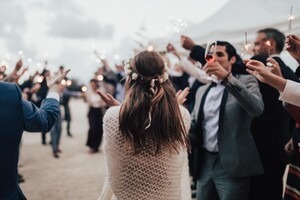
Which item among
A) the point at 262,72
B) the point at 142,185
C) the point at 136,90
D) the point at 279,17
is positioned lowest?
the point at 142,185

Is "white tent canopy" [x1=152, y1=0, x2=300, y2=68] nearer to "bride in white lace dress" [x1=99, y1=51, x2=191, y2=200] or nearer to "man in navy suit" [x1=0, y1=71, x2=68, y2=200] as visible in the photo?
"bride in white lace dress" [x1=99, y1=51, x2=191, y2=200]

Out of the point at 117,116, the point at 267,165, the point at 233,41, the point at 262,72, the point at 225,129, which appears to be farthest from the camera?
the point at 233,41

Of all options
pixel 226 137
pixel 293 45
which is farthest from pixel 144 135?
pixel 226 137

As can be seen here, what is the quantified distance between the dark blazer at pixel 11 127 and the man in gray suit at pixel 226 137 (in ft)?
5.13

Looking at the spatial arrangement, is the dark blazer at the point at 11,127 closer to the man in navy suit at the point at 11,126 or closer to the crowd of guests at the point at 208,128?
the man in navy suit at the point at 11,126

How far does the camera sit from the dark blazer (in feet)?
6.88

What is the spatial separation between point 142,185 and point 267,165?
1931mm

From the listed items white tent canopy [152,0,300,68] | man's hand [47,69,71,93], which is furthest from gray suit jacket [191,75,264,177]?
white tent canopy [152,0,300,68]

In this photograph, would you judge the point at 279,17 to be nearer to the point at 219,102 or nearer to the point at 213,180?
the point at 219,102

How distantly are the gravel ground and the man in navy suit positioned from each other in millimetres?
3393

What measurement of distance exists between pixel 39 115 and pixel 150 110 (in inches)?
30.8

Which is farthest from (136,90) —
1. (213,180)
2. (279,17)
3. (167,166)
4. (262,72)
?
(279,17)

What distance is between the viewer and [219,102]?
10.8ft

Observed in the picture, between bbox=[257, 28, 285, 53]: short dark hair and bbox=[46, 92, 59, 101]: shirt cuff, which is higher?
bbox=[257, 28, 285, 53]: short dark hair
